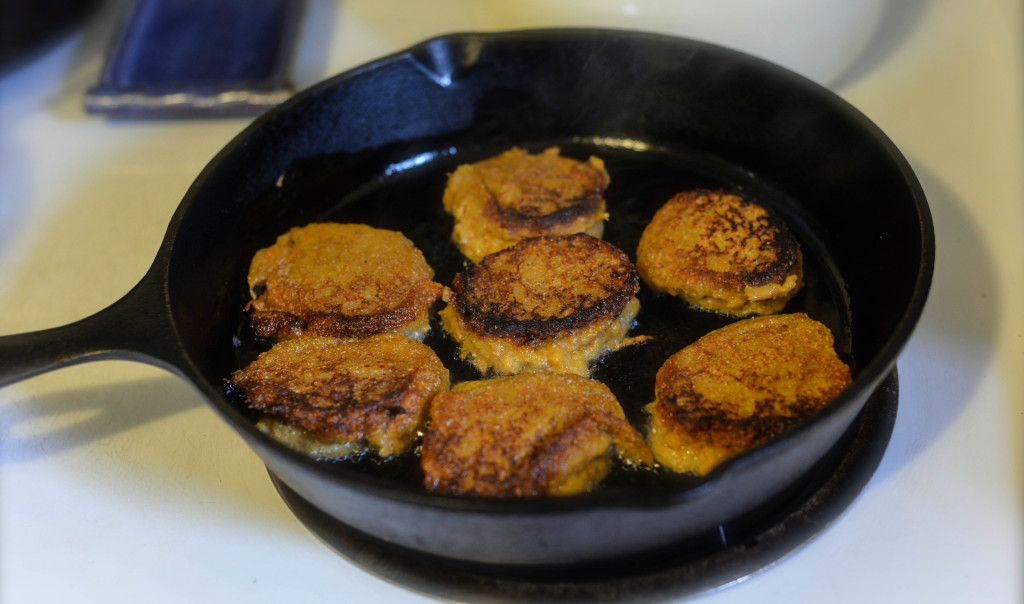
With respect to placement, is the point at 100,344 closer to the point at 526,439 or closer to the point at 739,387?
the point at 526,439

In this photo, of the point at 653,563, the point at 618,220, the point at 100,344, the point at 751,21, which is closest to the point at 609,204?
the point at 618,220

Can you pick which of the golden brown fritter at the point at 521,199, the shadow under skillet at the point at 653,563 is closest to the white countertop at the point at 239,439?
the shadow under skillet at the point at 653,563

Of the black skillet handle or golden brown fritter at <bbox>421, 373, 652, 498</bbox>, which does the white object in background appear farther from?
the black skillet handle

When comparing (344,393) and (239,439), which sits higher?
(344,393)

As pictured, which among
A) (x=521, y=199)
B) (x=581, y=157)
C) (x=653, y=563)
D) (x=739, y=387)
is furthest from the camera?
(x=581, y=157)

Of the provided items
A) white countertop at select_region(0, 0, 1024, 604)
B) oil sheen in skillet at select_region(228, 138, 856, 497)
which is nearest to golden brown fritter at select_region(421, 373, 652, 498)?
oil sheen in skillet at select_region(228, 138, 856, 497)

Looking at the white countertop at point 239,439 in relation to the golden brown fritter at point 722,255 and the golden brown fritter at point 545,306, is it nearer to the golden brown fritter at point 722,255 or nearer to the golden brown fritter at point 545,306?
the golden brown fritter at point 722,255

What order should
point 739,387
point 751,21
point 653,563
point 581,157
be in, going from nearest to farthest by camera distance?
point 653,563
point 739,387
point 751,21
point 581,157
